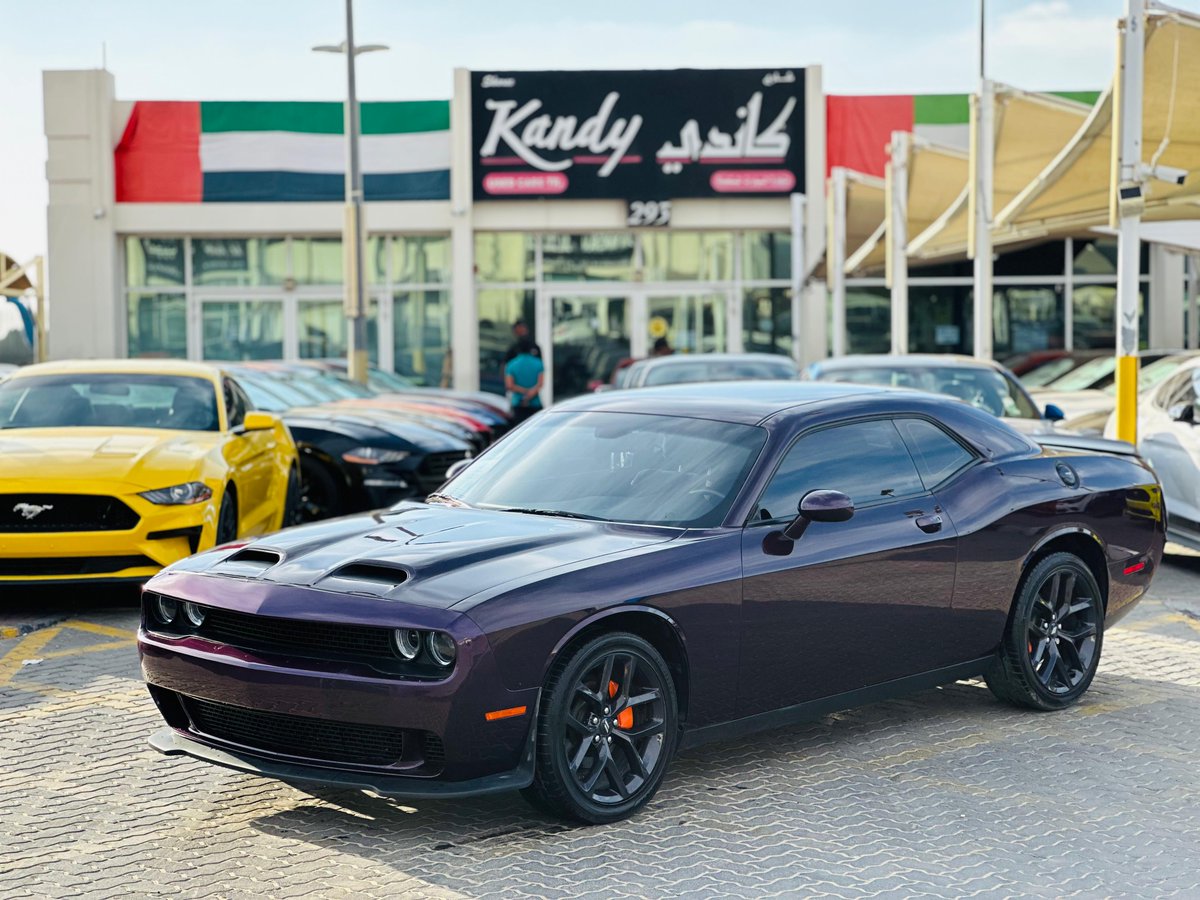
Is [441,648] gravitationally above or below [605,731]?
above

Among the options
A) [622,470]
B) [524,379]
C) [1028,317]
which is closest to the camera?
[622,470]

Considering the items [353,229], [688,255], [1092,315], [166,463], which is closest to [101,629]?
[166,463]

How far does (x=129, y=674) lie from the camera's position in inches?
300

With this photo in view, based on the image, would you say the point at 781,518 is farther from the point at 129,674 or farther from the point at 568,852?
the point at 129,674

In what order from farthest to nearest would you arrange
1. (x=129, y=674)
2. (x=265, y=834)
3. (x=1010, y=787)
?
(x=129, y=674) → (x=1010, y=787) → (x=265, y=834)

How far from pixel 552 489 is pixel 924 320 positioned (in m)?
27.9

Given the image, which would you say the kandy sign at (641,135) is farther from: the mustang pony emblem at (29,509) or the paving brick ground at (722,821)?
the paving brick ground at (722,821)

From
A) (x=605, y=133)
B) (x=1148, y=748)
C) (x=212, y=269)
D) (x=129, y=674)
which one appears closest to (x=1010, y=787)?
(x=1148, y=748)

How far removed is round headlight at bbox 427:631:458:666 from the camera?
15.6 feet

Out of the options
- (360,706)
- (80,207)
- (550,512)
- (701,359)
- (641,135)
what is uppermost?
(641,135)

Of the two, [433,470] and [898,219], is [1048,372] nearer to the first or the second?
[898,219]

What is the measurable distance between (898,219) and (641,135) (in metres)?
10.8

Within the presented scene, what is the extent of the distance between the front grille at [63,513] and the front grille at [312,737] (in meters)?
4.13

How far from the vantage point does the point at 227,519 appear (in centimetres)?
993
